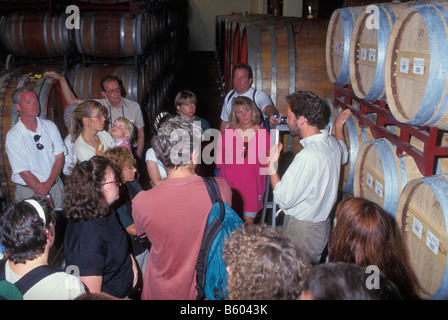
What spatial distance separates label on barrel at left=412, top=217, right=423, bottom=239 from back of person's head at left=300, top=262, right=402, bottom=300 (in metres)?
1.01

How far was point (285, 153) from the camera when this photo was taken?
4.69 meters

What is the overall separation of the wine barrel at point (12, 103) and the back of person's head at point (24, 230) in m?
2.76

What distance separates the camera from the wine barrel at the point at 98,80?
588 centimetres

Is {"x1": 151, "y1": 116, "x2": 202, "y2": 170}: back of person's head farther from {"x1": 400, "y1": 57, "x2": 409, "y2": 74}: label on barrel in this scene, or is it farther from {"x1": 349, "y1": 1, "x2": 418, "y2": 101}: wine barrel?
{"x1": 349, "y1": 1, "x2": 418, "y2": 101}: wine barrel

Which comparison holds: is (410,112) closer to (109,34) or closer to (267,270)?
(267,270)

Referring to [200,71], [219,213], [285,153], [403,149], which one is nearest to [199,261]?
[219,213]

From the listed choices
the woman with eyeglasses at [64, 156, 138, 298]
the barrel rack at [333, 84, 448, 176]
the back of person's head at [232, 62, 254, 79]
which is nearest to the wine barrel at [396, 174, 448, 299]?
the barrel rack at [333, 84, 448, 176]

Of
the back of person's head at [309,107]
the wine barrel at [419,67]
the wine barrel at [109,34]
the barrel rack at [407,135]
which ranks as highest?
the wine barrel at [109,34]

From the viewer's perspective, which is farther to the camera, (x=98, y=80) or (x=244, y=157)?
(x=98, y=80)

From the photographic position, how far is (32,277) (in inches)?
62.8

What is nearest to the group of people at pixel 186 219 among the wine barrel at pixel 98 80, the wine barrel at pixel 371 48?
the wine barrel at pixel 371 48

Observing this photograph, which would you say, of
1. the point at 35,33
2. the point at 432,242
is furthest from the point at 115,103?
the point at 432,242

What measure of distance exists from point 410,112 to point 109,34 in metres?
5.46

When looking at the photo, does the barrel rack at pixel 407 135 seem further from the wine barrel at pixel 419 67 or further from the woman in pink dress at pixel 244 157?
the woman in pink dress at pixel 244 157
